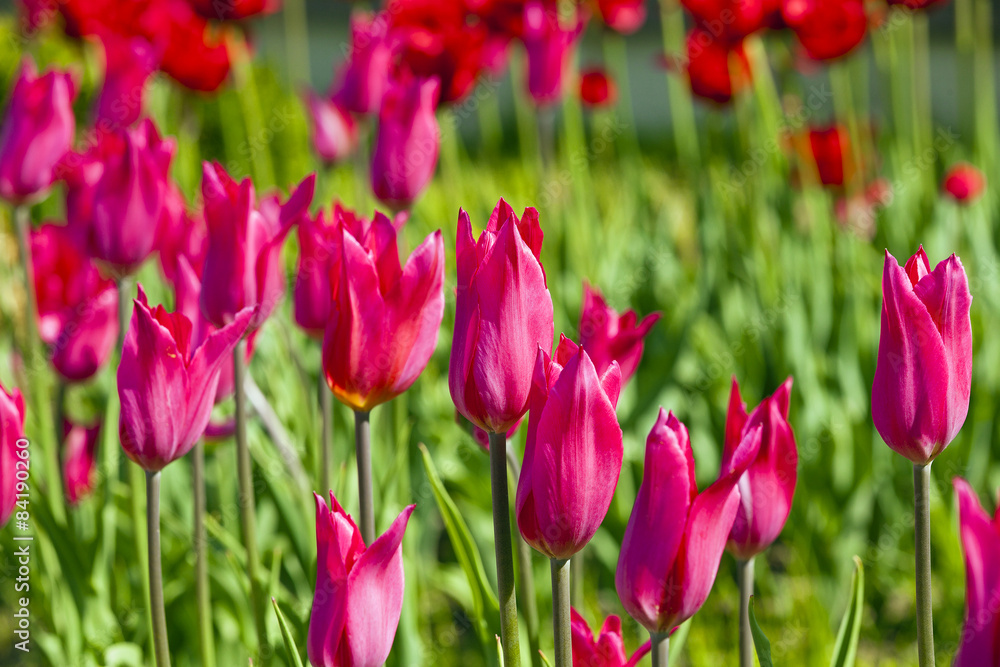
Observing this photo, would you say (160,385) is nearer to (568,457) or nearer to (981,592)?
(568,457)

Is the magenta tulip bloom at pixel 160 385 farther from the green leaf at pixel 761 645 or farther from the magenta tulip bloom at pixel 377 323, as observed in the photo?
the green leaf at pixel 761 645

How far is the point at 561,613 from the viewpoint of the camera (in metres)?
0.71

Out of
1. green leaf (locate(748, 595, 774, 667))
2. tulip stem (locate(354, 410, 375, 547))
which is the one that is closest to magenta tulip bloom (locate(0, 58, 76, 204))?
tulip stem (locate(354, 410, 375, 547))

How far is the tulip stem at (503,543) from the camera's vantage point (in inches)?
28.1

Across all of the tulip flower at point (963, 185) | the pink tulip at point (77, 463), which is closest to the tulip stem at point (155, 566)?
the pink tulip at point (77, 463)

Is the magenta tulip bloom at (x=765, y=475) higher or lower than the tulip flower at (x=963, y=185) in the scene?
higher

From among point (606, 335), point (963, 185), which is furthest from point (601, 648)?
point (963, 185)

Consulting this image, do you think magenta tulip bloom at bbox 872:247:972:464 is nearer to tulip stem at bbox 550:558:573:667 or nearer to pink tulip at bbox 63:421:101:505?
tulip stem at bbox 550:558:573:667

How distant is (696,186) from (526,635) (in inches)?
91.2

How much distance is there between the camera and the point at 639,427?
2.28m

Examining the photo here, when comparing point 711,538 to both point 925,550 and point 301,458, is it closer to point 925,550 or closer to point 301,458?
point 925,550

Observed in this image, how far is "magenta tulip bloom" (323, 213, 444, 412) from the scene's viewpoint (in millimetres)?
812

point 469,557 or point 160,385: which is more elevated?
point 160,385

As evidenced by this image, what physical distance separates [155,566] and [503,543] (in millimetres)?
357
